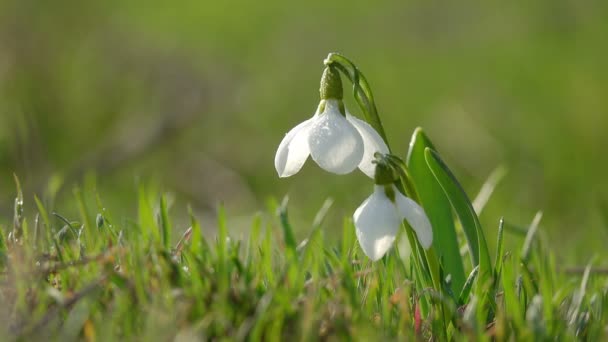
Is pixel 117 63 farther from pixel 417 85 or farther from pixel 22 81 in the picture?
pixel 417 85

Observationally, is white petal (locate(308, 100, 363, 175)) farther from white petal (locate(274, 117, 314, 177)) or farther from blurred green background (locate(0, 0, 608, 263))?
blurred green background (locate(0, 0, 608, 263))

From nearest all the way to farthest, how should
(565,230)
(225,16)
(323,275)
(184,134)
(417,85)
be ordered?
1. (323,275)
2. (565,230)
3. (184,134)
4. (417,85)
5. (225,16)

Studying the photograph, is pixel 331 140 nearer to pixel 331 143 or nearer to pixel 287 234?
pixel 331 143

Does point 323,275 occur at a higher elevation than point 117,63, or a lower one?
higher

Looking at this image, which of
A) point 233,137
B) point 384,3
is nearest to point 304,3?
point 384,3

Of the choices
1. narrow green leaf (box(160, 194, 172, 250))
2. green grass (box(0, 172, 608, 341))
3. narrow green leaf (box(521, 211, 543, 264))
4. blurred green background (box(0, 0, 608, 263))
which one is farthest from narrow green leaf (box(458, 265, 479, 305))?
blurred green background (box(0, 0, 608, 263))

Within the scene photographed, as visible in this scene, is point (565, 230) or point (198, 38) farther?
point (198, 38)

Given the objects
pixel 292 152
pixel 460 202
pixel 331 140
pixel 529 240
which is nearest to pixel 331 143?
pixel 331 140
